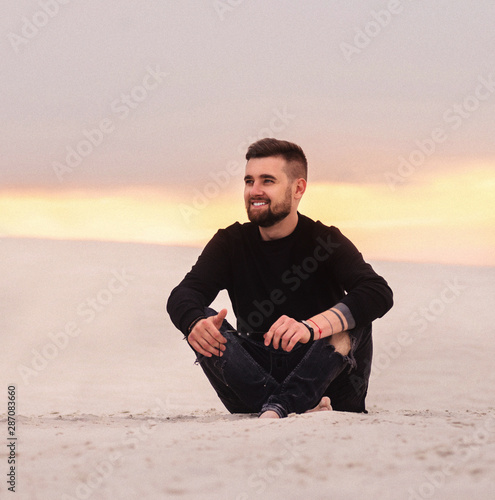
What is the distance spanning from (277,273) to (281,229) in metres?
0.26

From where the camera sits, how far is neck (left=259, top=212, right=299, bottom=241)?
3.41 metres

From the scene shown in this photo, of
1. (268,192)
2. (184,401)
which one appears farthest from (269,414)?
(184,401)

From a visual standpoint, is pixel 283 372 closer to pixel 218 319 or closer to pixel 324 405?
pixel 324 405

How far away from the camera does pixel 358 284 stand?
10.3ft

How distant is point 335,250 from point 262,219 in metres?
0.45

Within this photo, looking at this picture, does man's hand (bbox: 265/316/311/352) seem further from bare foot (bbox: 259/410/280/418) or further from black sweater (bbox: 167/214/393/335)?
black sweater (bbox: 167/214/393/335)

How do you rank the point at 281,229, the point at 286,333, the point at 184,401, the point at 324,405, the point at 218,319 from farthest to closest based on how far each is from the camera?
the point at 184,401 < the point at 281,229 < the point at 324,405 < the point at 218,319 < the point at 286,333

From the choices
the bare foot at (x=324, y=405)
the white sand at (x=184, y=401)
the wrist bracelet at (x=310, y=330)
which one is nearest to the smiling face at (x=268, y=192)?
the wrist bracelet at (x=310, y=330)

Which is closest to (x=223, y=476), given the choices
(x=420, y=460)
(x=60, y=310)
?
(x=420, y=460)

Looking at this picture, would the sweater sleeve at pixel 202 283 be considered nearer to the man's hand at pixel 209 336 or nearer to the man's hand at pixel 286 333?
the man's hand at pixel 209 336

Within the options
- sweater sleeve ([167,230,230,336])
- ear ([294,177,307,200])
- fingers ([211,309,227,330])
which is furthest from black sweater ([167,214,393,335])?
fingers ([211,309,227,330])

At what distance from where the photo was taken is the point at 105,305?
8969 mm

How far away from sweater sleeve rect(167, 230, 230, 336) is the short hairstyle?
528mm

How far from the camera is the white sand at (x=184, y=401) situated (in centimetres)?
186
